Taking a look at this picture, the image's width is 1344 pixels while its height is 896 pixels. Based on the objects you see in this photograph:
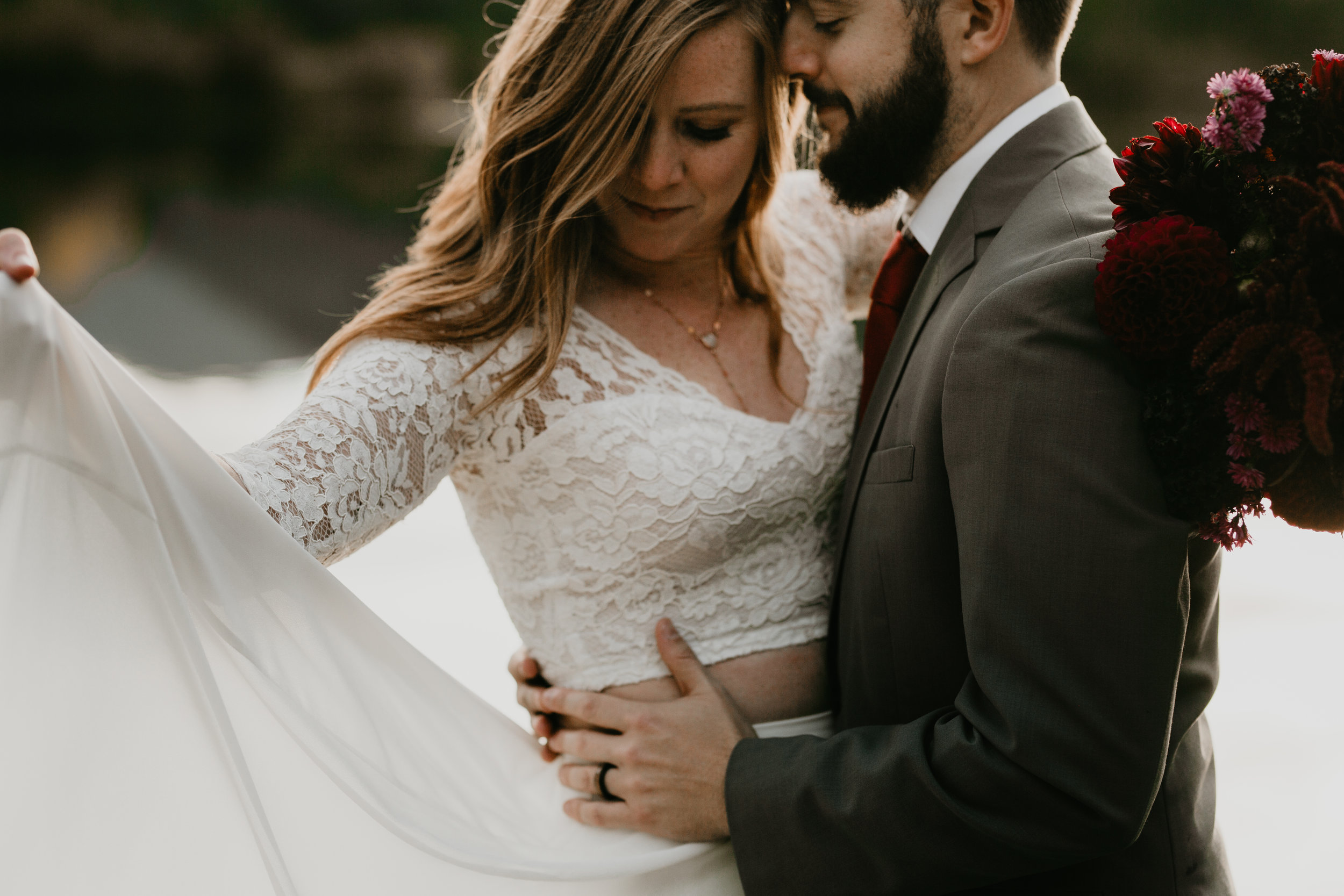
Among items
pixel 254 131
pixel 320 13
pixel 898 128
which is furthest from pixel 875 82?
pixel 254 131

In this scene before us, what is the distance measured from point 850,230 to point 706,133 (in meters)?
0.52

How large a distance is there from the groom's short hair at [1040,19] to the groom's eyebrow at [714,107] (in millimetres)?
273

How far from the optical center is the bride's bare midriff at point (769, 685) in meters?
1.41

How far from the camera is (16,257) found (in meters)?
0.91

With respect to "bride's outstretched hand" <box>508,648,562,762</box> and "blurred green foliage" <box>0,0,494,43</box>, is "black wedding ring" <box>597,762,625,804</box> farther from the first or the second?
"blurred green foliage" <box>0,0,494,43</box>

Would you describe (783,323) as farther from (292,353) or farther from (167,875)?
(292,353)

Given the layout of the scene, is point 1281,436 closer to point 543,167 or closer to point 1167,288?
point 1167,288

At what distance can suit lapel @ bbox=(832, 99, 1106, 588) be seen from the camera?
1.27 metres

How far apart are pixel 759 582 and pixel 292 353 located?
29.1 ft

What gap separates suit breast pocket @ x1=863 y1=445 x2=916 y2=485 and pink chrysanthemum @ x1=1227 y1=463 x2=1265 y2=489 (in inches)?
14.0

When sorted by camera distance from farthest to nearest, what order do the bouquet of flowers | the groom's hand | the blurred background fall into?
the blurred background
the groom's hand
the bouquet of flowers

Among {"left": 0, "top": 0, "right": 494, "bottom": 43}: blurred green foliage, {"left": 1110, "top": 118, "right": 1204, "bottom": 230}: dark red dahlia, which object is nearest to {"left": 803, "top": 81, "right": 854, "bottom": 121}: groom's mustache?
{"left": 1110, "top": 118, "right": 1204, "bottom": 230}: dark red dahlia

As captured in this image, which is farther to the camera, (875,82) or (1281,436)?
(875,82)

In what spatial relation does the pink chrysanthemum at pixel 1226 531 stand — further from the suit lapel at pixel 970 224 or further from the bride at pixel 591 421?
the bride at pixel 591 421
